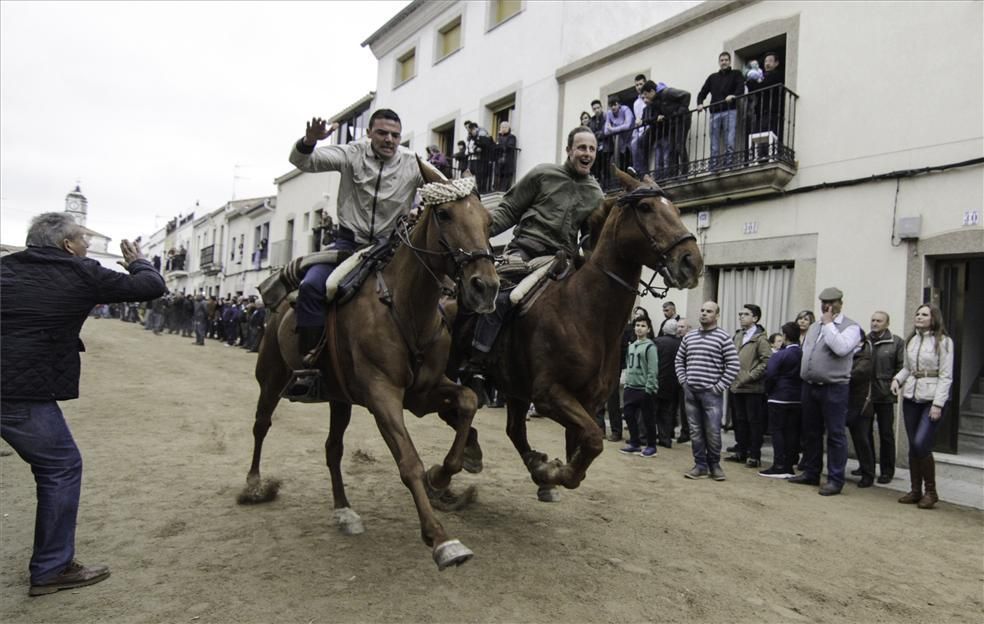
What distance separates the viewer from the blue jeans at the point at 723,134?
10.1m

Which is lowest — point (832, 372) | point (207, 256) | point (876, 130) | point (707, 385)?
point (707, 385)

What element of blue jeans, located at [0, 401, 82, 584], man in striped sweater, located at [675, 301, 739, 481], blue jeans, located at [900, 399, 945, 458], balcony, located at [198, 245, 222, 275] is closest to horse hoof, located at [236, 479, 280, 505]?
blue jeans, located at [0, 401, 82, 584]

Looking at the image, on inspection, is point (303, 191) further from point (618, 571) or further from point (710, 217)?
point (618, 571)

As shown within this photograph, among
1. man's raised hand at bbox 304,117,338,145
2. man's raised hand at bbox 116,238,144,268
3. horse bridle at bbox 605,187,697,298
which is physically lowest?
man's raised hand at bbox 116,238,144,268

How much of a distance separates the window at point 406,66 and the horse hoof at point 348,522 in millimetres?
18288

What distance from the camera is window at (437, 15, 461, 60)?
1844cm

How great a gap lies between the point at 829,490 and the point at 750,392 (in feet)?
5.68

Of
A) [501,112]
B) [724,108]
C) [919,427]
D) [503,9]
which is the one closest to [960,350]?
[919,427]

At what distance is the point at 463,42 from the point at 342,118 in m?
10.2

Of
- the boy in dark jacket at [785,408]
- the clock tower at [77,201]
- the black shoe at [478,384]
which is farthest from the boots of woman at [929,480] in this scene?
the clock tower at [77,201]

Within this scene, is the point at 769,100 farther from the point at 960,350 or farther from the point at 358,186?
the point at 358,186

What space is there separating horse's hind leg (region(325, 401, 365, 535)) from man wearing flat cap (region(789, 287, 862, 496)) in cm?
507

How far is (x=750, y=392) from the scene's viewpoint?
8.16 metres

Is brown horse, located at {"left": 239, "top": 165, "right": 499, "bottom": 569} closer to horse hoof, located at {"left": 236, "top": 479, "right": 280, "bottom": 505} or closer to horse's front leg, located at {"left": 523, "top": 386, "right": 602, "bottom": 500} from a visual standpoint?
horse's front leg, located at {"left": 523, "top": 386, "right": 602, "bottom": 500}
